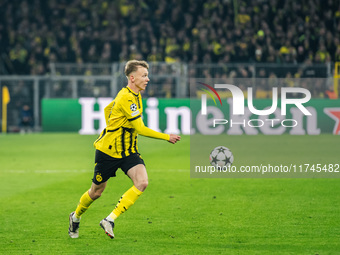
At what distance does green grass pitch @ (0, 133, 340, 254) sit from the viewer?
234 inches

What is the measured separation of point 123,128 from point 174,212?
1927 millimetres

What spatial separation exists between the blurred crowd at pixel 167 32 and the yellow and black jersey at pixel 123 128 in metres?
16.4

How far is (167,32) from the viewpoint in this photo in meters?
24.6

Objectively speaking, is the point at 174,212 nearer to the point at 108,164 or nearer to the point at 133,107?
the point at 108,164

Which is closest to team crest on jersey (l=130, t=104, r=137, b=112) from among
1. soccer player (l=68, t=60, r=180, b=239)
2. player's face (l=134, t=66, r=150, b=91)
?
soccer player (l=68, t=60, r=180, b=239)

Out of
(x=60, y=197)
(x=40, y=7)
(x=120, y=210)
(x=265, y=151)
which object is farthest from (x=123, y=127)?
(x=40, y=7)

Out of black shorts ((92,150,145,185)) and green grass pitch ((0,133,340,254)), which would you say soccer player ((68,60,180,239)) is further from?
green grass pitch ((0,133,340,254))

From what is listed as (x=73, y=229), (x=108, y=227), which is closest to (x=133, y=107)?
(x=108, y=227)

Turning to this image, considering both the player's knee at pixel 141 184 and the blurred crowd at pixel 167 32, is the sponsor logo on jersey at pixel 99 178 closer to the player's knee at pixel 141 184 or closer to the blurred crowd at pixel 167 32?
the player's knee at pixel 141 184

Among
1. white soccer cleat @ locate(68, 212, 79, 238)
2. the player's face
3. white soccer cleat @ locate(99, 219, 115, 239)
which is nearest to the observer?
white soccer cleat @ locate(99, 219, 115, 239)

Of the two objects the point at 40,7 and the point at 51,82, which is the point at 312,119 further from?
the point at 40,7

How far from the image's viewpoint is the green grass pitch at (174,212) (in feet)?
19.5

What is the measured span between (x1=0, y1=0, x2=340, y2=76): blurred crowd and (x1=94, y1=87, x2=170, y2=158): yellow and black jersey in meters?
16.4

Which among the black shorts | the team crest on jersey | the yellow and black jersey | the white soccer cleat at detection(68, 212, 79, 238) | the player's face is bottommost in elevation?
the white soccer cleat at detection(68, 212, 79, 238)
